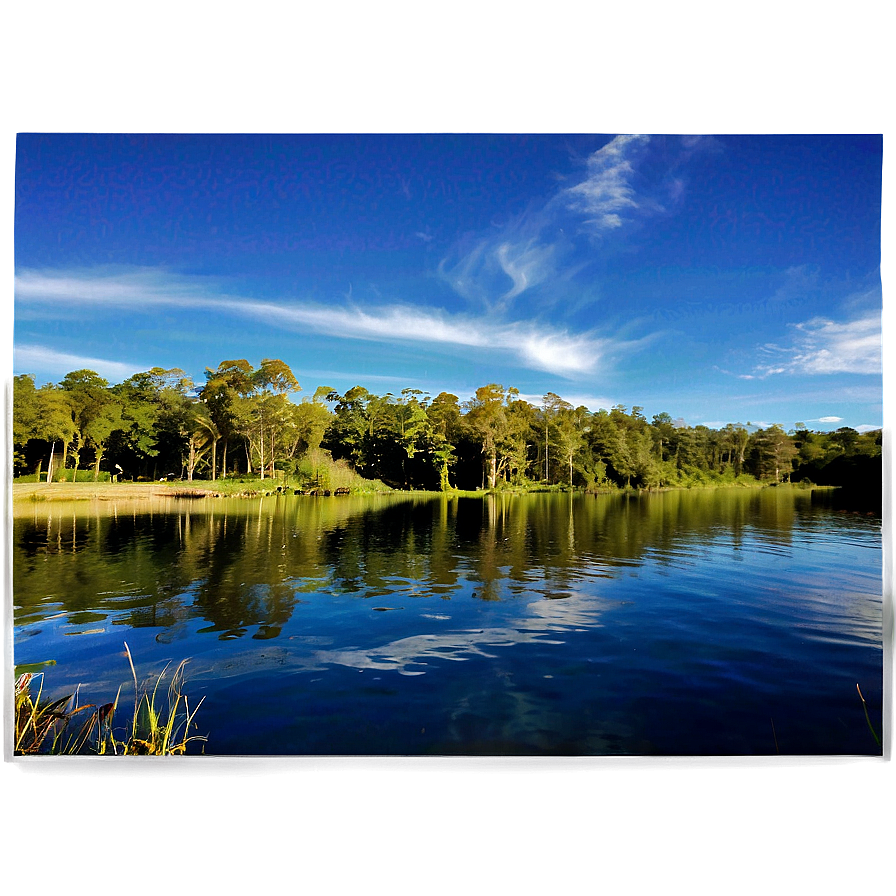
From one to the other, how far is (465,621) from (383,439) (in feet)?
6.99

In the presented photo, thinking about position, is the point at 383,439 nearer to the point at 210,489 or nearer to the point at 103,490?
the point at 210,489

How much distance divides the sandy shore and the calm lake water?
0.31ft

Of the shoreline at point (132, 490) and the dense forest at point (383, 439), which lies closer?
the shoreline at point (132, 490)

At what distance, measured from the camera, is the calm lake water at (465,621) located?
3.15m

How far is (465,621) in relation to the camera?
417 cm

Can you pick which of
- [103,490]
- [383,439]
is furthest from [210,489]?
[383,439]

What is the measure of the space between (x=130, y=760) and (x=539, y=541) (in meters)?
4.06

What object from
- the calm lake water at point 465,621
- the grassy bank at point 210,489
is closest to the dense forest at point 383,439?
the grassy bank at point 210,489

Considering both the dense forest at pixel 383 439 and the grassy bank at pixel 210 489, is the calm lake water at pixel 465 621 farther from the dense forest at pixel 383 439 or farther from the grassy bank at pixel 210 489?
the dense forest at pixel 383 439

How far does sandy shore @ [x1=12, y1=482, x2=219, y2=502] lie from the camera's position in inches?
174

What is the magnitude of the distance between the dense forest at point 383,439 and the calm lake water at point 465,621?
0.32 m

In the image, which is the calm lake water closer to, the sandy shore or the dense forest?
the sandy shore
